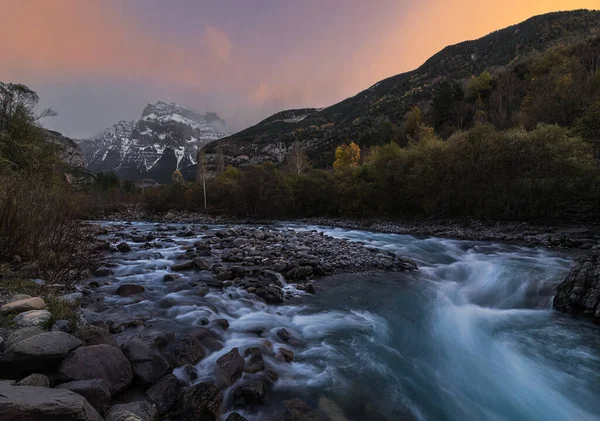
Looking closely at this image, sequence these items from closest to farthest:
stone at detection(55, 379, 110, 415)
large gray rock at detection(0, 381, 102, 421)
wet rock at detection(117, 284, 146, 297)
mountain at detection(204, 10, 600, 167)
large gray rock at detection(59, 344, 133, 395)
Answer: large gray rock at detection(0, 381, 102, 421), stone at detection(55, 379, 110, 415), large gray rock at detection(59, 344, 133, 395), wet rock at detection(117, 284, 146, 297), mountain at detection(204, 10, 600, 167)

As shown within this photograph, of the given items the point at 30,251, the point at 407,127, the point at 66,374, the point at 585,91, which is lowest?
the point at 66,374

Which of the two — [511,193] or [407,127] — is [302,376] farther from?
[407,127]

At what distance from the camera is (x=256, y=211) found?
133ft

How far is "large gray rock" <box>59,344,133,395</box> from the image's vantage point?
136 inches

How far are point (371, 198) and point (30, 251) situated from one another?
29.4 metres

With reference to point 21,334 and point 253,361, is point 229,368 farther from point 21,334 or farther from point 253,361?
point 21,334

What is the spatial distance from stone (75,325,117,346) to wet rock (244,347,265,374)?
213 cm

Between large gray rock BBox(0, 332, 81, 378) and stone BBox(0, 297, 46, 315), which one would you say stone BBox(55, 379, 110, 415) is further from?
stone BBox(0, 297, 46, 315)

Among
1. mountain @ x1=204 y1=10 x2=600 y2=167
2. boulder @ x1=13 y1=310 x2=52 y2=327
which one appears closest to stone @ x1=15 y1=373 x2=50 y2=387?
boulder @ x1=13 y1=310 x2=52 y2=327

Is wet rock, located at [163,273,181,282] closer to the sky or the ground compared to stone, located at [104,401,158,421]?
closer to the ground

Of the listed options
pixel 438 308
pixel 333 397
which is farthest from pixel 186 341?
pixel 438 308

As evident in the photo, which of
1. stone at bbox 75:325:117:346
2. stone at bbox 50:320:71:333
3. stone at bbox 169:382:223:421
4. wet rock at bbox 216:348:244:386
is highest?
stone at bbox 50:320:71:333

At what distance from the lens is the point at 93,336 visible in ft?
14.1

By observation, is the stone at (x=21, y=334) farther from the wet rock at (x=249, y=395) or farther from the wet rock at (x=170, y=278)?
the wet rock at (x=170, y=278)
